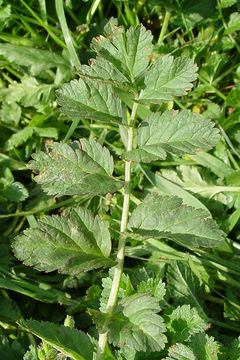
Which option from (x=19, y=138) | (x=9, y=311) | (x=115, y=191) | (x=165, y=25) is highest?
(x=165, y=25)

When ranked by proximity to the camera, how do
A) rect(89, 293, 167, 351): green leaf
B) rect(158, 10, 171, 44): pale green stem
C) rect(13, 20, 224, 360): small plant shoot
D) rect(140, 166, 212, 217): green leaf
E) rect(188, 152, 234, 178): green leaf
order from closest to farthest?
rect(89, 293, 167, 351): green leaf
rect(13, 20, 224, 360): small plant shoot
rect(140, 166, 212, 217): green leaf
rect(188, 152, 234, 178): green leaf
rect(158, 10, 171, 44): pale green stem

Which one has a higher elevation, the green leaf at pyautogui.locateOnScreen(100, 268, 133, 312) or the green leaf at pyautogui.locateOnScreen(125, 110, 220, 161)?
the green leaf at pyautogui.locateOnScreen(125, 110, 220, 161)

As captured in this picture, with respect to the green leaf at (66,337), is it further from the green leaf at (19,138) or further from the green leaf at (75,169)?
the green leaf at (19,138)

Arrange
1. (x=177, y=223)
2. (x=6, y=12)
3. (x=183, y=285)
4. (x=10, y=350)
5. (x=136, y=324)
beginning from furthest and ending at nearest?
(x=6, y=12)
(x=183, y=285)
(x=10, y=350)
(x=177, y=223)
(x=136, y=324)

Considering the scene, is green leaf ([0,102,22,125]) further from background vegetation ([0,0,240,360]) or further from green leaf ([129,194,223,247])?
green leaf ([129,194,223,247])

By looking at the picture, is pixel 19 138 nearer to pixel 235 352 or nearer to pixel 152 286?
pixel 152 286

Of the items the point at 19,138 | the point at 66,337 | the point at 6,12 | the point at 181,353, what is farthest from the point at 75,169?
the point at 6,12

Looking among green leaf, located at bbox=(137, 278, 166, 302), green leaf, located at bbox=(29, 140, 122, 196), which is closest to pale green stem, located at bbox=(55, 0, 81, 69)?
green leaf, located at bbox=(29, 140, 122, 196)
